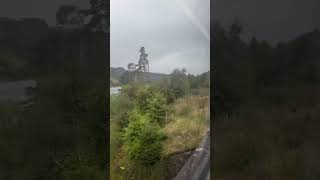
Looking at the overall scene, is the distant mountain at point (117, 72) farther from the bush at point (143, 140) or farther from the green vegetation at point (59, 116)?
the bush at point (143, 140)

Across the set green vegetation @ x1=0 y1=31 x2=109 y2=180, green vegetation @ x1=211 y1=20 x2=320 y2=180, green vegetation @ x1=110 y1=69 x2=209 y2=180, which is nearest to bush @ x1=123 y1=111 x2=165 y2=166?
green vegetation @ x1=110 y1=69 x2=209 y2=180

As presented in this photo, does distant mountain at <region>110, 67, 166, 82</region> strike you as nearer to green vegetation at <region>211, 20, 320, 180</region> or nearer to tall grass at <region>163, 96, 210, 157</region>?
tall grass at <region>163, 96, 210, 157</region>

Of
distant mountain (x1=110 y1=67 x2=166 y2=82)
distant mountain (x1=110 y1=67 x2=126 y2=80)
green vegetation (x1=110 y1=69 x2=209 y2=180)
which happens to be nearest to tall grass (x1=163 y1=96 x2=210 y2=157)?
green vegetation (x1=110 y1=69 x2=209 y2=180)

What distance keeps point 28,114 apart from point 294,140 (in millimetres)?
1518

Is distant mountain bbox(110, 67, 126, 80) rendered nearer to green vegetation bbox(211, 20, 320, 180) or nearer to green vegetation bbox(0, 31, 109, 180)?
green vegetation bbox(0, 31, 109, 180)

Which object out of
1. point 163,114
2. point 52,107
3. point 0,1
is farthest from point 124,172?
point 0,1

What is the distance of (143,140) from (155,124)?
0.38 feet

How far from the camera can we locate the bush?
2436 millimetres

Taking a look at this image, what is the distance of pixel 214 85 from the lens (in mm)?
2395

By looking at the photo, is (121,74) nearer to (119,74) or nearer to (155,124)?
(119,74)

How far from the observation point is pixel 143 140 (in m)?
2.44

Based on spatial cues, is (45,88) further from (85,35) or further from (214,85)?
(214,85)

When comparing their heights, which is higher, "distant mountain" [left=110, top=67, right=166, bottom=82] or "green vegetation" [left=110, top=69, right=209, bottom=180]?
"distant mountain" [left=110, top=67, right=166, bottom=82]

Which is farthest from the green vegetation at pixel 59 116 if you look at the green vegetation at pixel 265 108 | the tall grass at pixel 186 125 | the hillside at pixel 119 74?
the green vegetation at pixel 265 108
